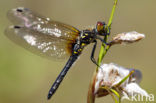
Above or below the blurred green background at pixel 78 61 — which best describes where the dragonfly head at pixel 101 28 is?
below

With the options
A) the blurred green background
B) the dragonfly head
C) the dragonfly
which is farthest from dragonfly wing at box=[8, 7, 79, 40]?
the blurred green background

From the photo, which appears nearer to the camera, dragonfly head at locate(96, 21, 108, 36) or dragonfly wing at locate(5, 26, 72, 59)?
dragonfly head at locate(96, 21, 108, 36)

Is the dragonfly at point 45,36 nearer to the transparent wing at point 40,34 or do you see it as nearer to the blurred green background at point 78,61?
the transparent wing at point 40,34

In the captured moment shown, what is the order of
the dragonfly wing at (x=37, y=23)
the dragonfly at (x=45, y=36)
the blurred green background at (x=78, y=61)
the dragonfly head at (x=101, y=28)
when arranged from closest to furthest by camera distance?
1. the dragonfly head at (x=101, y=28)
2. the dragonfly at (x=45, y=36)
3. the dragonfly wing at (x=37, y=23)
4. the blurred green background at (x=78, y=61)

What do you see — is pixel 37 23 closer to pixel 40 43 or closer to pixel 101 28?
pixel 40 43

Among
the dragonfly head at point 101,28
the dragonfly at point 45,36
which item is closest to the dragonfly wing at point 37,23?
the dragonfly at point 45,36

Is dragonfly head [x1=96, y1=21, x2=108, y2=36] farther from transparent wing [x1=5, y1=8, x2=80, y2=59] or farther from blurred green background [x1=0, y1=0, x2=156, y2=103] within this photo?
blurred green background [x1=0, y1=0, x2=156, y2=103]

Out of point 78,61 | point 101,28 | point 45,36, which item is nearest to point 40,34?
point 45,36

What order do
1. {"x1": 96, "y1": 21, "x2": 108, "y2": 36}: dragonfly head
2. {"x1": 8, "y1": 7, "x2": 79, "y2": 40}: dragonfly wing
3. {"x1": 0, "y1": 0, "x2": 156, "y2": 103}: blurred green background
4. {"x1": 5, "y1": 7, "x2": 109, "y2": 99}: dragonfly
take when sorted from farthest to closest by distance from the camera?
{"x1": 0, "y1": 0, "x2": 156, "y2": 103}: blurred green background, {"x1": 8, "y1": 7, "x2": 79, "y2": 40}: dragonfly wing, {"x1": 5, "y1": 7, "x2": 109, "y2": 99}: dragonfly, {"x1": 96, "y1": 21, "x2": 108, "y2": 36}: dragonfly head
